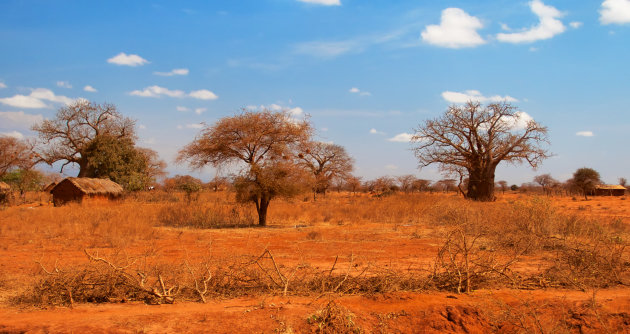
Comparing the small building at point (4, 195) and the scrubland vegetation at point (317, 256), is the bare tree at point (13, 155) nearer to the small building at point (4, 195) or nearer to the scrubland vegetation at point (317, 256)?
the small building at point (4, 195)

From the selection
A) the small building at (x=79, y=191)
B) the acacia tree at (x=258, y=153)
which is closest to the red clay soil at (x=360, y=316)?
the acacia tree at (x=258, y=153)

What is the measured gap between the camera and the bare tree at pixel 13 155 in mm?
29688

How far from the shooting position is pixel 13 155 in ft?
97.7

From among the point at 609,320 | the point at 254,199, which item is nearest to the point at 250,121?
the point at 254,199

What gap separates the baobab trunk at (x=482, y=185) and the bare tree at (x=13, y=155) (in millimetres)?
29158

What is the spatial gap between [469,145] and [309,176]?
9.49 metres

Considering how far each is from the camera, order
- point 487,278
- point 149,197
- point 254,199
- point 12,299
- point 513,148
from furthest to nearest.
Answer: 1. point 149,197
2. point 513,148
3. point 254,199
4. point 487,278
5. point 12,299

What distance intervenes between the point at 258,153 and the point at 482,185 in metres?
11.3

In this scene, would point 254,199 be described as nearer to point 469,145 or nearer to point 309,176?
point 309,176

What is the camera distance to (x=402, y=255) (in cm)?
888

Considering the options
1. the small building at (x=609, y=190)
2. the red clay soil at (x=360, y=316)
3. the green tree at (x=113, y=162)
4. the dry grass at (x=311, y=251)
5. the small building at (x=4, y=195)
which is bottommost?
the red clay soil at (x=360, y=316)

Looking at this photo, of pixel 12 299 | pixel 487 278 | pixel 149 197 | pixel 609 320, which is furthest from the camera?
pixel 149 197

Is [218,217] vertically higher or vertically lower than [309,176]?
lower

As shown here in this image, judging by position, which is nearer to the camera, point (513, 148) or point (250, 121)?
point (250, 121)
